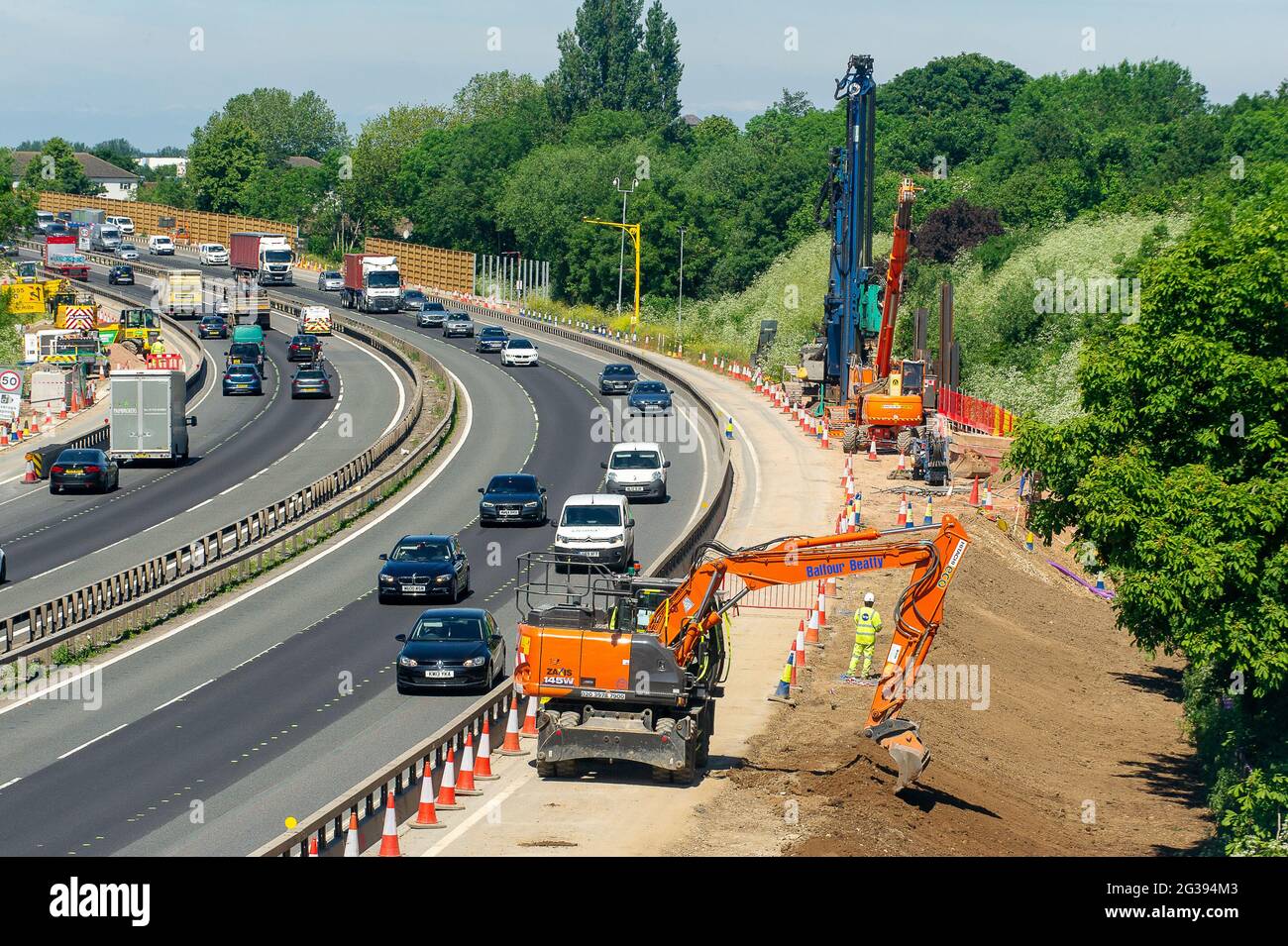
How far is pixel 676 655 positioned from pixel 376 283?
8809 centimetres

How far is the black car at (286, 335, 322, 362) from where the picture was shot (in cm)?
8656

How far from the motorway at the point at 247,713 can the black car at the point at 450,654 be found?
462 mm

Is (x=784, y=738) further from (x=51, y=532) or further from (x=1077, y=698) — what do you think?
(x=51, y=532)

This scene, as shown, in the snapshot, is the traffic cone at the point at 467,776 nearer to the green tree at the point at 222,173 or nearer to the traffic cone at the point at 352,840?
the traffic cone at the point at 352,840

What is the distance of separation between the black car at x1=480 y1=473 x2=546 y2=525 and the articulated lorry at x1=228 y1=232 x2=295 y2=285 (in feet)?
267

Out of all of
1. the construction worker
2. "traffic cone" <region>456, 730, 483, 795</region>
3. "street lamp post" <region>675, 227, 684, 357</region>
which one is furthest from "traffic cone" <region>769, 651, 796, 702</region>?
"street lamp post" <region>675, 227, 684, 357</region>

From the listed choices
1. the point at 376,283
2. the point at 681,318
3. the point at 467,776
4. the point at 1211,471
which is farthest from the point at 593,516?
the point at 681,318

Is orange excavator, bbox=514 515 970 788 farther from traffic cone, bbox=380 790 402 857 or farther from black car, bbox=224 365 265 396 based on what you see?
black car, bbox=224 365 265 396

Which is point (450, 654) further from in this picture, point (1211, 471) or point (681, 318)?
point (681, 318)

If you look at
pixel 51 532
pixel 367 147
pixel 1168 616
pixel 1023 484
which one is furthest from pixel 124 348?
pixel 367 147

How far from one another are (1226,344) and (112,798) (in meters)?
18.1

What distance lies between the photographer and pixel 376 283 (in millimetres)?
109500

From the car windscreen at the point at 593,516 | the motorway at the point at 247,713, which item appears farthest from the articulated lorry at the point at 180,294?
the car windscreen at the point at 593,516

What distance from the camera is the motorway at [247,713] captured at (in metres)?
23.8
